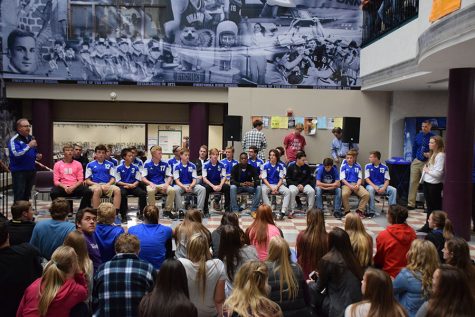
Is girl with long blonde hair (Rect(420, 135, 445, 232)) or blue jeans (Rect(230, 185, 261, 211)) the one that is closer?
girl with long blonde hair (Rect(420, 135, 445, 232))

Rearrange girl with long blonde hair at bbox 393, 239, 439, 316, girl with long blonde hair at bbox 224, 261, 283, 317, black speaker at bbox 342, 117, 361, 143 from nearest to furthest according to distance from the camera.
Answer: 1. girl with long blonde hair at bbox 224, 261, 283, 317
2. girl with long blonde hair at bbox 393, 239, 439, 316
3. black speaker at bbox 342, 117, 361, 143

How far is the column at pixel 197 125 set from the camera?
13.3 m

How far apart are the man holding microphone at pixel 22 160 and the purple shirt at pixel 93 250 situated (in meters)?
4.12

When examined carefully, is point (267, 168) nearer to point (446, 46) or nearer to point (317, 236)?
point (446, 46)

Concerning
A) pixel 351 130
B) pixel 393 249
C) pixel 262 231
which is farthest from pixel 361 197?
pixel 262 231

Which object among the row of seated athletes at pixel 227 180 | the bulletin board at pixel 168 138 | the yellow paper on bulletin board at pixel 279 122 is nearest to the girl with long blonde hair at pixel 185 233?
the row of seated athletes at pixel 227 180

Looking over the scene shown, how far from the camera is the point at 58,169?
824cm

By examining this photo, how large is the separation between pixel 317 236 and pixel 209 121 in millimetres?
10484

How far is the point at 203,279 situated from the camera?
3436 millimetres

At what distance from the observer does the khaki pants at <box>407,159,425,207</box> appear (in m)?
9.65

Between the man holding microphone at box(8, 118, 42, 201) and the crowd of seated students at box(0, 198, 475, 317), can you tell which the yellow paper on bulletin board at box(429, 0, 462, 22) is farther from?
the man holding microphone at box(8, 118, 42, 201)

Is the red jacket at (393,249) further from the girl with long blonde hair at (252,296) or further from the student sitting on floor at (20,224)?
the student sitting on floor at (20,224)

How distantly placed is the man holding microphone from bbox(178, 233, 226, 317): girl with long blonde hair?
5290mm

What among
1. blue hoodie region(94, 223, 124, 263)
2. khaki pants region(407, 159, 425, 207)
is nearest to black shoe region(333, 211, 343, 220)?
khaki pants region(407, 159, 425, 207)
